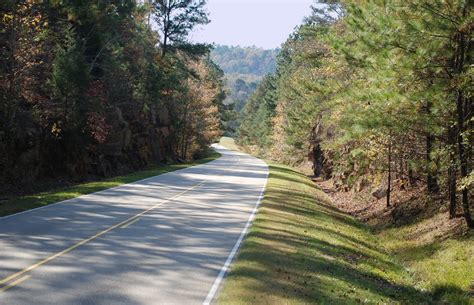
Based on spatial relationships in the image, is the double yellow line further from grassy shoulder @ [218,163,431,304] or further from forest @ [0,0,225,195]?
forest @ [0,0,225,195]

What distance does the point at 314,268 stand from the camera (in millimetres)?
12227

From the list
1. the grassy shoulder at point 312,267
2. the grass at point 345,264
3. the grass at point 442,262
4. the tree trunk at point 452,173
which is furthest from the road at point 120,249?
the tree trunk at point 452,173

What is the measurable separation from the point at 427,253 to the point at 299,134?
3575cm

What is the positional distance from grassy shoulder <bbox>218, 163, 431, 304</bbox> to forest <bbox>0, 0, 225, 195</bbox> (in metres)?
13.1

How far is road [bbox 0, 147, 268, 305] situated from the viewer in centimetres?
911

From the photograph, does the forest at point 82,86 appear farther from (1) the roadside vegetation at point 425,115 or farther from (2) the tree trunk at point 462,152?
(2) the tree trunk at point 462,152

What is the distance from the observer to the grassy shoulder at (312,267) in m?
10.0

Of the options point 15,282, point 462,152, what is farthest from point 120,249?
point 462,152

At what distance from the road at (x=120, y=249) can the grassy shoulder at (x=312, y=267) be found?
1.95 ft

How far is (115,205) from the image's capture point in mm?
19438

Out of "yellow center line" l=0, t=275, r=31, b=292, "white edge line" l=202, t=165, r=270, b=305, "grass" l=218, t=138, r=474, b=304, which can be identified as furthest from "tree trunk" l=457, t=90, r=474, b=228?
"yellow center line" l=0, t=275, r=31, b=292

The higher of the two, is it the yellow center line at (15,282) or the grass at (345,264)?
the yellow center line at (15,282)

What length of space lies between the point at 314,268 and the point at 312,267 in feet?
0.25

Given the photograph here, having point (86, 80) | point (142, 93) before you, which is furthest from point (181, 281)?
point (142, 93)
